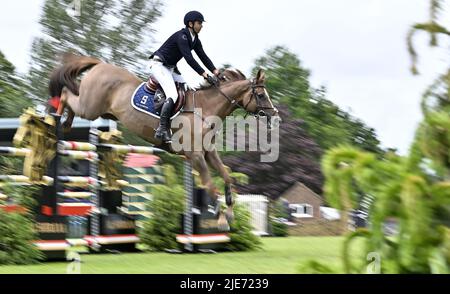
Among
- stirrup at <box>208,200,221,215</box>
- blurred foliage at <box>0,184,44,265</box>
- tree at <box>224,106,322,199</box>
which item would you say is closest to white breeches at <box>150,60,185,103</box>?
stirrup at <box>208,200,221,215</box>

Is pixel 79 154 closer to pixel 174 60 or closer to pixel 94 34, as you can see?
pixel 174 60

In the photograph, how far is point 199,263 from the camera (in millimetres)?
8422

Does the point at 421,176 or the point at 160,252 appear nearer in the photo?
the point at 421,176

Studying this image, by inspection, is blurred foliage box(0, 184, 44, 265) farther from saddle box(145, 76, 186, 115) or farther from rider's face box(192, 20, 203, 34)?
rider's face box(192, 20, 203, 34)

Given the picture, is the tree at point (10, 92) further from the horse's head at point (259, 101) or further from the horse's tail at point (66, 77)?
the horse's head at point (259, 101)

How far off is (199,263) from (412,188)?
5.61 m

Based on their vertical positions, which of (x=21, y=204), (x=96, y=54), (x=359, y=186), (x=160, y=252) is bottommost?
(x=160, y=252)

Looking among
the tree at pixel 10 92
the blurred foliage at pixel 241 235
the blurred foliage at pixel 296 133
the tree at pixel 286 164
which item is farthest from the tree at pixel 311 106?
the blurred foliage at pixel 241 235

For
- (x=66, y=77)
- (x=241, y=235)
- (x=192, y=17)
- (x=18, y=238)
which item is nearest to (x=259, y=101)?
(x=192, y=17)

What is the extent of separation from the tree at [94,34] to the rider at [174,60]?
60.8ft
